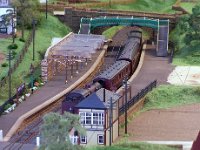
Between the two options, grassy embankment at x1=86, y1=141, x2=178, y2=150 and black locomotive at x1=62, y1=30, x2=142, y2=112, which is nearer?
grassy embankment at x1=86, y1=141, x2=178, y2=150

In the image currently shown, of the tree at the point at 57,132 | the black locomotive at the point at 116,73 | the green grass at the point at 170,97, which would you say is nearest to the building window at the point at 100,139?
the black locomotive at the point at 116,73

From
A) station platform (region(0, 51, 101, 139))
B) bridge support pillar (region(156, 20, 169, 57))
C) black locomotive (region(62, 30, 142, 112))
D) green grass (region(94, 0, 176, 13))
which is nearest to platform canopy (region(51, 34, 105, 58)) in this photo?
station platform (region(0, 51, 101, 139))

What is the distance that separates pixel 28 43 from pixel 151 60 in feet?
34.9

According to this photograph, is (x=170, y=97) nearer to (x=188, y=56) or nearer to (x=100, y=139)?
(x=100, y=139)

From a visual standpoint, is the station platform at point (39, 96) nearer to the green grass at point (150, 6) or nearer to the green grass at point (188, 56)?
the green grass at point (188, 56)

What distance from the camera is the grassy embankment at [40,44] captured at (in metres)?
62.4

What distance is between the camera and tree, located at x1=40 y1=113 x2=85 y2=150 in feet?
125

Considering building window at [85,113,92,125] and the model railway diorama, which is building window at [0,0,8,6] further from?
building window at [85,113,92,125]

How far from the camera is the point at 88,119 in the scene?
5041cm

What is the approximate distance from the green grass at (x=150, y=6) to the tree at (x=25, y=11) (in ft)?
55.2

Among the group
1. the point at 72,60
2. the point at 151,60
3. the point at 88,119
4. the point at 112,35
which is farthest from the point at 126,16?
the point at 88,119

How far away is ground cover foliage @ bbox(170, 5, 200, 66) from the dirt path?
15183 mm

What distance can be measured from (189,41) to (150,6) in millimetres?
20524

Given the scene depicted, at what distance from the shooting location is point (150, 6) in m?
97.9
